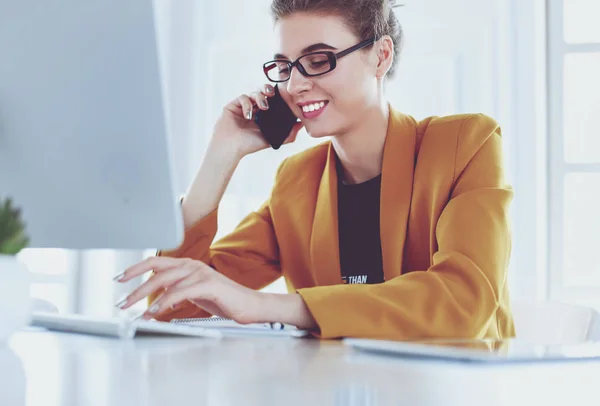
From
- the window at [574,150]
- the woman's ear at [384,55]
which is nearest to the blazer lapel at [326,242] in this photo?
the woman's ear at [384,55]

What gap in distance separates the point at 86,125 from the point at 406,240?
100cm

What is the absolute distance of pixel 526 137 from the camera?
8.71ft

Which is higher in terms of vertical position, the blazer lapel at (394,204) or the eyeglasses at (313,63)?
the eyeglasses at (313,63)

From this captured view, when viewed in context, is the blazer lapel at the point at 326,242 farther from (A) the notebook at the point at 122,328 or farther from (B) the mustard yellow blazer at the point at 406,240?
(A) the notebook at the point at 122,328

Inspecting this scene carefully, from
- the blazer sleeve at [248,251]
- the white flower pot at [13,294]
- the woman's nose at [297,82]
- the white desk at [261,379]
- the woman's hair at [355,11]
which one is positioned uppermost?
the woman's hair at [355,11]

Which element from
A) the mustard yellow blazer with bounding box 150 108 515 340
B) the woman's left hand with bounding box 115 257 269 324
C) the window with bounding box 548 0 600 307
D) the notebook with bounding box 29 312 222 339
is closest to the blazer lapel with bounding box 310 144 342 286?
the mustard yellow blazer with bounding box 150 108 515 340

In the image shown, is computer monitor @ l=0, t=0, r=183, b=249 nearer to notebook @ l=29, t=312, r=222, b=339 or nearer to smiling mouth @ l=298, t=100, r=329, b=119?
notebook @ l=29, t=312, r=222, b=339

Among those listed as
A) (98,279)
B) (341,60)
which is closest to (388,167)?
(341,60)

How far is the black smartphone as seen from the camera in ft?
6.40

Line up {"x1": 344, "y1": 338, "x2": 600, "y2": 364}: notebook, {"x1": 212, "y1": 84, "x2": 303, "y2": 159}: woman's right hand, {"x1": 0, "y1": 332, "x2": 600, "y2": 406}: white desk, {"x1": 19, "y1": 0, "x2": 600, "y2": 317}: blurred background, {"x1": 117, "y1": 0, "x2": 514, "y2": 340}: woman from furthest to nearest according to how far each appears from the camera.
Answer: {"x1": 19, "y1": 0, "x2": 600, "y2": 317}: blurred background, {"x1": 212, "y1": 84, "x2": 303, "y2": 159}: woman's right hand, {"x1": 117, "y1": 0, "x2": 514, "y2": 340}: woman, {"x1": 344, "y1": 338, "x2": 600, "y2": 364}: notebook, {"x1": 0, "y1": 332, "x2": 600, "y2": 406}: white desk

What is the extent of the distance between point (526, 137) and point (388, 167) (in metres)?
1.10

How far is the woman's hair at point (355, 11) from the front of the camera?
1873 millimetres

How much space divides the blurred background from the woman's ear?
2.10ft

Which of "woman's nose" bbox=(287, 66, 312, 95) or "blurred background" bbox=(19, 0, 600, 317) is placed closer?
"woman's nose" bbox=(287, 66, 312, 95)
